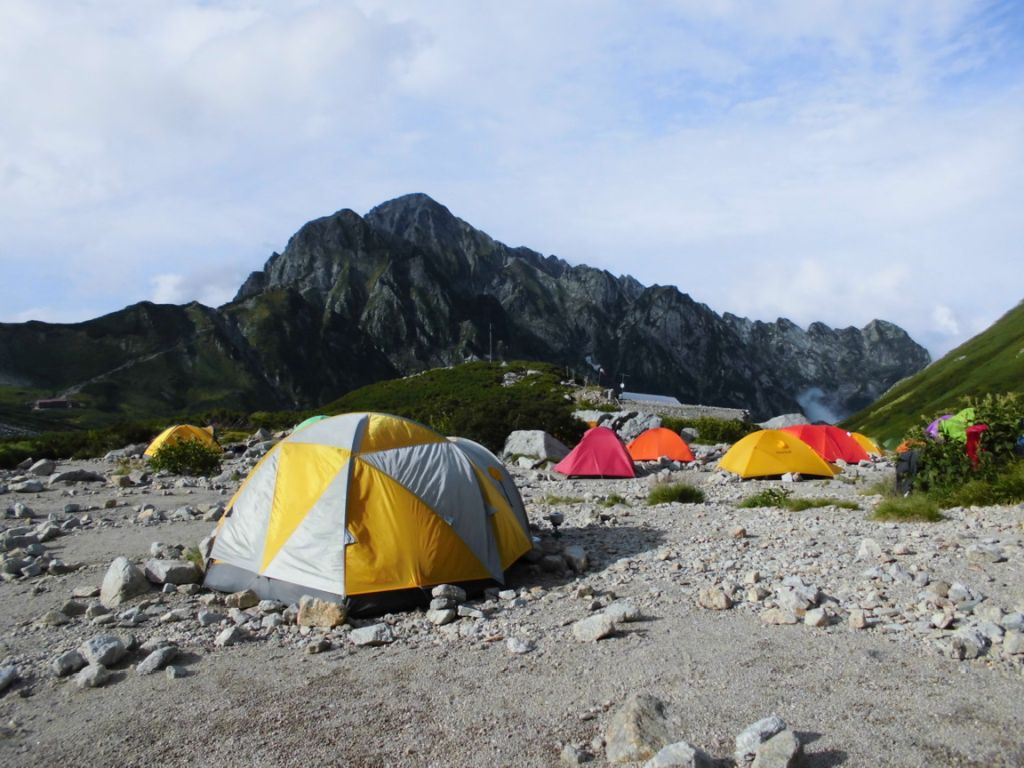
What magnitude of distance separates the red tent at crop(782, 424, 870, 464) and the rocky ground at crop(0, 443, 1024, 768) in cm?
1550

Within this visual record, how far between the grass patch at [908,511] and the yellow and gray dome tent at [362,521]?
6.62m

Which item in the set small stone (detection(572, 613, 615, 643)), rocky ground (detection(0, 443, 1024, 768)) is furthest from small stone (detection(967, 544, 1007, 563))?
small stone (detection(572, 613, 615, 643))

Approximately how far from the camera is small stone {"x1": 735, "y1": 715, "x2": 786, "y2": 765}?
512 cm

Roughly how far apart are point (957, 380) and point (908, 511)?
368 ft

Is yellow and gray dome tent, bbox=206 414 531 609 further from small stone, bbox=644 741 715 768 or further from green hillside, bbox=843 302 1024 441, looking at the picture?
green hillside, bbox=843 302 1024 441

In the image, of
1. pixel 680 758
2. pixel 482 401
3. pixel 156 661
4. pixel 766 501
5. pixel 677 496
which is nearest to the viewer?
pixel 680 758

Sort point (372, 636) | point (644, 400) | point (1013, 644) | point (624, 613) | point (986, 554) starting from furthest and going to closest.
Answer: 1. point (644, 400)
2. point (986, 554)
3. point (624, 613)
4. point (372, 636)
5. point (1013, 644)

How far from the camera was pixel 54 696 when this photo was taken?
6785 mm

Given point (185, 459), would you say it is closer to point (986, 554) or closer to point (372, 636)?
point (372, 636)

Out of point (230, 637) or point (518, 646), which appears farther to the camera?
point (230, 637)

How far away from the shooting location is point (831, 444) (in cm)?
2731

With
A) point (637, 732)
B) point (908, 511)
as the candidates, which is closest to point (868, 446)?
point (908, 511)

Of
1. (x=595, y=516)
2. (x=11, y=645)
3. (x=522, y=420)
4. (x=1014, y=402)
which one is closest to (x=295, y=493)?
(x=11, y=645)

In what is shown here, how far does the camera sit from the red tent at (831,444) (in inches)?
1071
